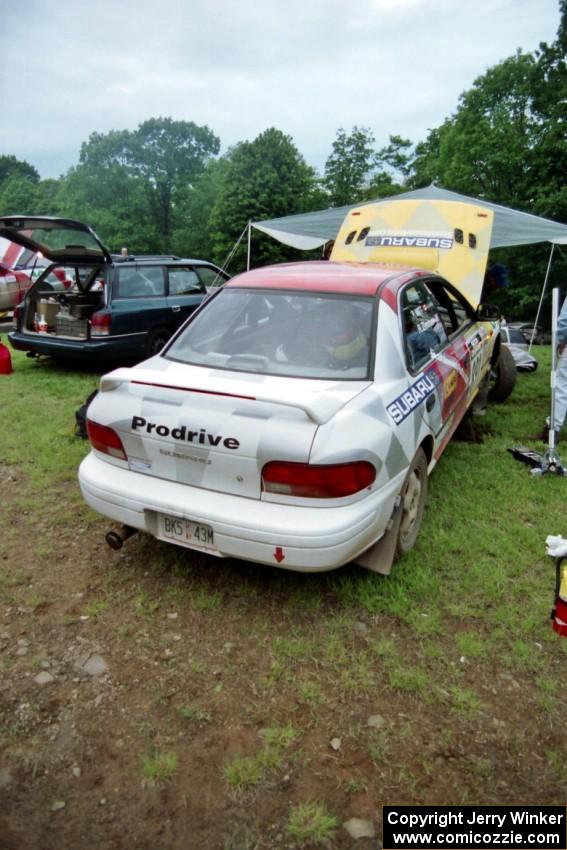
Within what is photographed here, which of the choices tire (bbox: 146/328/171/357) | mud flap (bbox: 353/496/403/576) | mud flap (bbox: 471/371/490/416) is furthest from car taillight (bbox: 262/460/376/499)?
tire (bbox: 146/328/171/357)

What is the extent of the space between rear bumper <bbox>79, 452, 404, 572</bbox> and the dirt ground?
0.42 meters

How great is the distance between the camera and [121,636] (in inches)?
104

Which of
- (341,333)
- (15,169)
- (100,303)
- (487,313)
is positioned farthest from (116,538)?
(15,169)

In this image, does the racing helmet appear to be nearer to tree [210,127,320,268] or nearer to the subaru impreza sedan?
the subaru impreza sedan

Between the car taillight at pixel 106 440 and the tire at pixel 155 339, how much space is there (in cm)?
476

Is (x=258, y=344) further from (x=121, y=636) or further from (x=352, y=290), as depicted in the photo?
(x=121, y=636)

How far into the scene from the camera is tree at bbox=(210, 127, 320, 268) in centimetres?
3128

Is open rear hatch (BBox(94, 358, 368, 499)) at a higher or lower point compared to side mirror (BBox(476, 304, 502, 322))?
lower

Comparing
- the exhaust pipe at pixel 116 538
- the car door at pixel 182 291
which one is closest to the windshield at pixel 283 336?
the exhaust pipe at pixel 116 538

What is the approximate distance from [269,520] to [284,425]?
420 millimetres

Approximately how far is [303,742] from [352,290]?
2.34 m

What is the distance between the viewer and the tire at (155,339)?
7.54 metres

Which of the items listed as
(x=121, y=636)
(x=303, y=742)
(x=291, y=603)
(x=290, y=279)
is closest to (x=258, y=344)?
(x=290, y=279)

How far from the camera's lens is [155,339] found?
7.69 meters
